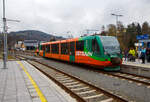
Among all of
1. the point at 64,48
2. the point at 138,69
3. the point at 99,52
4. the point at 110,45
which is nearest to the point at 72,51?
the point at 64,48

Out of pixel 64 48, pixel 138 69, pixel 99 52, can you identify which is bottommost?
pixel 138 69

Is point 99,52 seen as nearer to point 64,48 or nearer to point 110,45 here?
point 110,45

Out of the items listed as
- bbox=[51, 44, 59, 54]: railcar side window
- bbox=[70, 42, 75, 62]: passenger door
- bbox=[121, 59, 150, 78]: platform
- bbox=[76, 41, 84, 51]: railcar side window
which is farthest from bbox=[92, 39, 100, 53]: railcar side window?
bbox=[51, 44, 59, 54]: railcar side window

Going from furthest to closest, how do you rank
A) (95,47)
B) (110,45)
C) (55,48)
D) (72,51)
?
(55,48)
(72,51)
(95,47)
(110,45)

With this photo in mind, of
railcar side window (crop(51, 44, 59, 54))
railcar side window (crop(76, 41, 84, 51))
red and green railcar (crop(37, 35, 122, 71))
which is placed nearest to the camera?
red and green railcar (crop(37, 35, 122, 71))

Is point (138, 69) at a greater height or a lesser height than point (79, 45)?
lesser

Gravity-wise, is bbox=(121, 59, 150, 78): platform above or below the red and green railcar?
below

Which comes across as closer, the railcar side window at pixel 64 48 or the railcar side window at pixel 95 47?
the railcar side window at pixel 95 47

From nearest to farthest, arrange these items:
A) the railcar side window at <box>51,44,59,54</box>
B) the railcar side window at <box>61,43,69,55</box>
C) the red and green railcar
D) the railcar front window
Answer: the red and green railcar, the railcar front window, the railcar side window at <box>61,43,69,55</box>, the railcar side window at <box>51,44,59,54</box>

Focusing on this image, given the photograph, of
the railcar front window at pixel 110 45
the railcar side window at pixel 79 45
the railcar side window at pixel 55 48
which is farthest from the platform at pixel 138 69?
the railcar side window at pixel 55 48

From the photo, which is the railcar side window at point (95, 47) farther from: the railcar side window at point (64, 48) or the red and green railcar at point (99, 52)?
the railcar side window at point (64, 48)

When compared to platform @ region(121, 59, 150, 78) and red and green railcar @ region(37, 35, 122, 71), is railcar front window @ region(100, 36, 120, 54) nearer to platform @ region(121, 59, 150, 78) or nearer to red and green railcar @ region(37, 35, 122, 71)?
red and green railcar @ region(37, 35, 122, 71)

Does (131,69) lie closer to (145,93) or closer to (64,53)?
(145,93)

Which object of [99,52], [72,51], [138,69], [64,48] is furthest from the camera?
[64,48]
